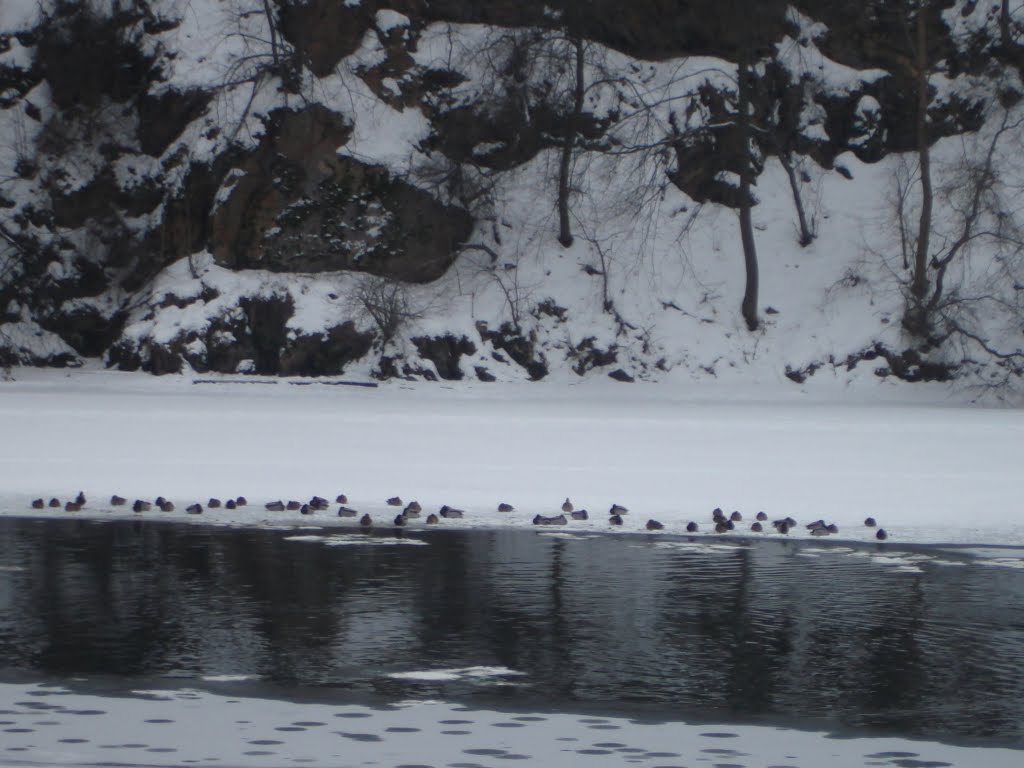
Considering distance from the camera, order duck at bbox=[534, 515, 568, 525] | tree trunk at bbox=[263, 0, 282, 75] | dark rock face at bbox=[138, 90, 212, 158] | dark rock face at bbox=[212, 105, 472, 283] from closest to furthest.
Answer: duck at bbox=[534, 515, 568, 525]
dark rock face at bbox=[212, 105, 472, 283]
tree trunk at bbox=[263, 0, 282, 75]
dark rock face at bbox=[138, 90, 212, 158]

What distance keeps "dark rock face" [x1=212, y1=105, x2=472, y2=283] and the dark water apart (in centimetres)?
2273

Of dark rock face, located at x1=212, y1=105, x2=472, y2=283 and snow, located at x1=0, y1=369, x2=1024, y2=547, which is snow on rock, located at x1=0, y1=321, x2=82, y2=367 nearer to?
dark rock face, located at x1=212, y1=105, x2=472, y2=283

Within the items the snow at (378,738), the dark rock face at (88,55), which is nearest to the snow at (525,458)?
the snow at (378,738)

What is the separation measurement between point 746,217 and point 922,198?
18.3 ft

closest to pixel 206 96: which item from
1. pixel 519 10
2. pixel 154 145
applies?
pixel 154 145

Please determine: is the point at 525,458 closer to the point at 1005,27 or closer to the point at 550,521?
the point at 550,521

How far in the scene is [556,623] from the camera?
7.33 metres

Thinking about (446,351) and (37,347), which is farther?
(37,347)

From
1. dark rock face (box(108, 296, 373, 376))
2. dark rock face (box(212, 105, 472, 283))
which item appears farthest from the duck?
dark rock face (box(212, 105, 472, 283))

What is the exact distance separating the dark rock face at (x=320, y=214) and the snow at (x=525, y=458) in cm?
659

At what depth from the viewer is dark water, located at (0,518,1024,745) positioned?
5.92m

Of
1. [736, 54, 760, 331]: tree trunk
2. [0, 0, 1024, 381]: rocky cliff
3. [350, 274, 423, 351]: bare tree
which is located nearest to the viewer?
[350, 274, 423, 351]: bare tree

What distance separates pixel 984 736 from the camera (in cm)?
529

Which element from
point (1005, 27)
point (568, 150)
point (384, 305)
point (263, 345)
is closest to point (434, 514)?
point (384, 305)
